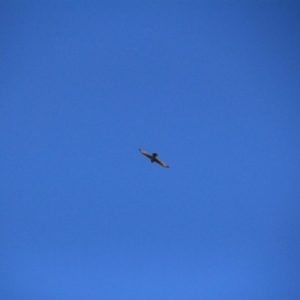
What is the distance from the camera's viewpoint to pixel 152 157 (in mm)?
20375
